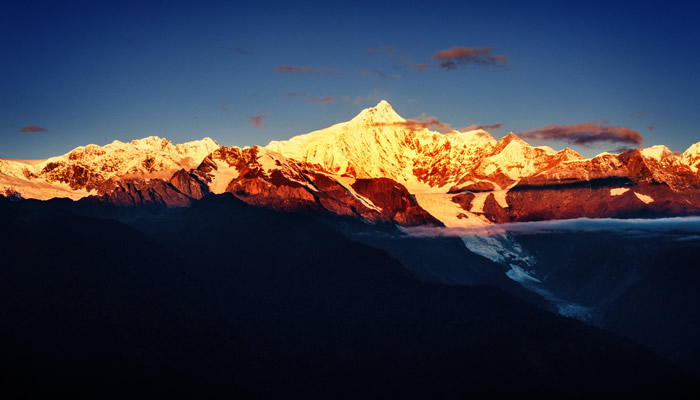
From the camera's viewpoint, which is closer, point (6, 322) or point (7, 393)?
point (7, 393)

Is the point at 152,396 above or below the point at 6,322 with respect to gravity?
below

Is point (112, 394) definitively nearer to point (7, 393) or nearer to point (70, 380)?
point (70, 380)

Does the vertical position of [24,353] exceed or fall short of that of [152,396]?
it exceeds it

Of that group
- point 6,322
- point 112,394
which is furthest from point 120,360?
point 6,322

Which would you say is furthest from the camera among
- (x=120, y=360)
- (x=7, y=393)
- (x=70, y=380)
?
(x=120, y=360)

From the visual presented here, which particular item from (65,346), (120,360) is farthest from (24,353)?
(120,360)

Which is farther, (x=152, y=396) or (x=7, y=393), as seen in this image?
(x=152, y=396)

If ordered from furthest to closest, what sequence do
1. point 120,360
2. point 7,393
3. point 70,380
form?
1. point 120,360
2. point 70,380
3. point 7,393

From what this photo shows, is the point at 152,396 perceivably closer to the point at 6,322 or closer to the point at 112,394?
the point at 112,394
